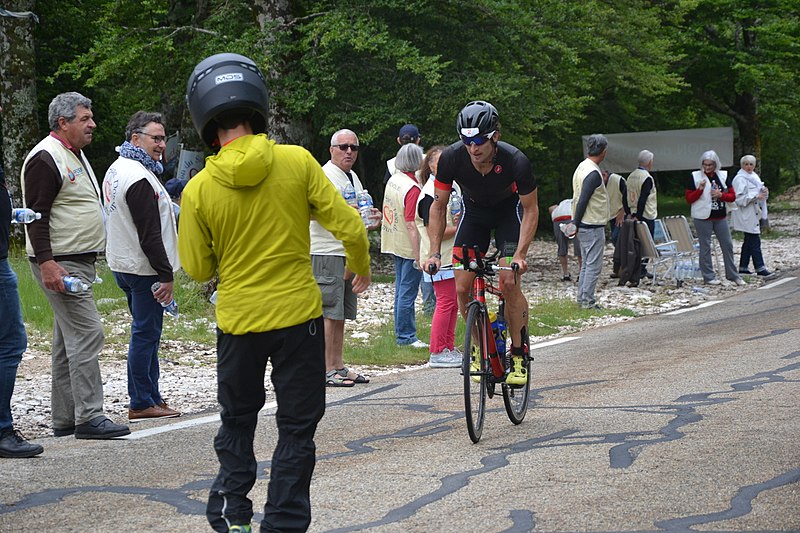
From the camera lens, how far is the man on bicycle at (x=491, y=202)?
23.2 ft

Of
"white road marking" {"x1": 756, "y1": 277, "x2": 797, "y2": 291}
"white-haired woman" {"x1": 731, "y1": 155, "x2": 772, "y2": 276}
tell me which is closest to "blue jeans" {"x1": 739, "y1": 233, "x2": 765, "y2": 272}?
"white-haired woman" {"x1": 731, "y1": 155, "x2": 772, "y2": 276}

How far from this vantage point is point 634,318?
1476 centimetres

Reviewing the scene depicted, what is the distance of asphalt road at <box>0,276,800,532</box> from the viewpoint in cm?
511

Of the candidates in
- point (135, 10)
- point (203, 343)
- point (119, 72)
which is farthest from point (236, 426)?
point (135, 10)

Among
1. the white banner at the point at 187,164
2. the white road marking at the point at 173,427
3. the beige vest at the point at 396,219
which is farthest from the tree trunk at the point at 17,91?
the white road marking at the point at 173,427

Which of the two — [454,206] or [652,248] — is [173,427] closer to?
[454,206]

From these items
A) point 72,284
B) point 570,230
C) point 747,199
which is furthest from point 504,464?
point 747,199

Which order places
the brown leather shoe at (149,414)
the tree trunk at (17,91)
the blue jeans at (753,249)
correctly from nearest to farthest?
the brown leather shoe at (149,414) → the blue jeans at (753,249) → the tree trunk at (17,91)

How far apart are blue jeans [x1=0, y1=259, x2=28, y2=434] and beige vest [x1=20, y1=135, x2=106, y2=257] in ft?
1.49

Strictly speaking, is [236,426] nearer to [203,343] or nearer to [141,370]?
[141,370]

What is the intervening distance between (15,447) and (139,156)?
222cm

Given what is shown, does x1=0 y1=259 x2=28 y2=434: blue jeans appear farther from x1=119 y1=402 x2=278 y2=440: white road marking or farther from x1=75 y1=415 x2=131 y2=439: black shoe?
x1=119 y1=402 x2=278 y2=440: white road marking

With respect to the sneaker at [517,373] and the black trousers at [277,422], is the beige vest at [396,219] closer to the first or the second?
the sneaker at [517,373]

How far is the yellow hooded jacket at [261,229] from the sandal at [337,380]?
5115 millimetres
